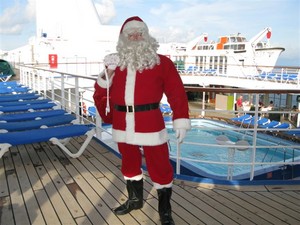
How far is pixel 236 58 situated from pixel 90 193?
20203 millimetres

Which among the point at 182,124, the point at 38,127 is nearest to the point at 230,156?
the point at 182,124

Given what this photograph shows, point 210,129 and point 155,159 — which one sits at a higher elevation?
point 155,159

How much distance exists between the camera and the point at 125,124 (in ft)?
5.93

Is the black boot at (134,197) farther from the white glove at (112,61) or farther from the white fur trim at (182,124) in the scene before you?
the white glove at (112,61)

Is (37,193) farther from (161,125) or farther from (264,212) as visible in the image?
(264,212)

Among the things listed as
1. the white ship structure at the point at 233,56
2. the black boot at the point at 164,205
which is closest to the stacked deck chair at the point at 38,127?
the black boot at the point at 164,205

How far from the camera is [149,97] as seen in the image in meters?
1.75

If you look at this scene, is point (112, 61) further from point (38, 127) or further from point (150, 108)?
point (38, 127)

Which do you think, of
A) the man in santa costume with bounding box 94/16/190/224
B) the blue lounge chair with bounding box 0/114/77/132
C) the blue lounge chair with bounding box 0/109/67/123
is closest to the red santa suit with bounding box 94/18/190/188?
the man in santa costume with bounding box 94/16/190/224

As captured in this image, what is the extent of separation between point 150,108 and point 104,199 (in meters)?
0.88

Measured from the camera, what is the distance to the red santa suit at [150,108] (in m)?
1.74

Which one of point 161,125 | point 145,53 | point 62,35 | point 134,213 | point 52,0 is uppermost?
point 52,0

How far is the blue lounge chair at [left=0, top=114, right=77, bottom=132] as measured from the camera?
312cm

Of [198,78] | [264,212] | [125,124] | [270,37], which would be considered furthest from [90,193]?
[270,37]
